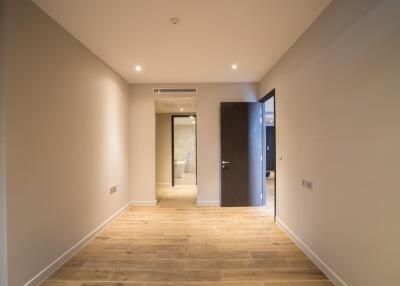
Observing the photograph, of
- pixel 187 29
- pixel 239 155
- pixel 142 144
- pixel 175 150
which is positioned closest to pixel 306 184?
pixel 239 155

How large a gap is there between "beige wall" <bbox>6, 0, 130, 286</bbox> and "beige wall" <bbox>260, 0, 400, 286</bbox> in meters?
2.84

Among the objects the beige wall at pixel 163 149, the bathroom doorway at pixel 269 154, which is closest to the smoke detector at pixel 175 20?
the bathroom doorway at pixel 269 154

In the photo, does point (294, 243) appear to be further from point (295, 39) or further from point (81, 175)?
point (81, 175)

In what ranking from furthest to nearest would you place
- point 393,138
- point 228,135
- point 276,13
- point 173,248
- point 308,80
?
point 228,135 < point 173,248 < point 308,80 < point 276,13 < point 393,138

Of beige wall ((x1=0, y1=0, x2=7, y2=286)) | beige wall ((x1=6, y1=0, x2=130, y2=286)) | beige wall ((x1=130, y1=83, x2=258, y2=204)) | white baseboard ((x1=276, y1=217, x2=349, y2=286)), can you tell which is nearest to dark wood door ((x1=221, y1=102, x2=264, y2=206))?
beige wall ((x1=130, y1=83, x2=258, y2=204))

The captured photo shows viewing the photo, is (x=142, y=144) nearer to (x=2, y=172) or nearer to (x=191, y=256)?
(x=191, y=256)

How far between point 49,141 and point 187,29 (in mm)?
1966

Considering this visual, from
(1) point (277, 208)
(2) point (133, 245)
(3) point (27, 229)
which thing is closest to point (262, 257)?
(1) point (277, 208)

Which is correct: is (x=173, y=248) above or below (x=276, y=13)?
below

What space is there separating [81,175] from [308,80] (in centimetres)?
308

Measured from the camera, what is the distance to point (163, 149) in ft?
24.9

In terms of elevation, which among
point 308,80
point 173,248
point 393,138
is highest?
point 308,80

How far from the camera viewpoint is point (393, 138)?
1535 mm

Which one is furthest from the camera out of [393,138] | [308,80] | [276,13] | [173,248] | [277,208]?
[277,208]
